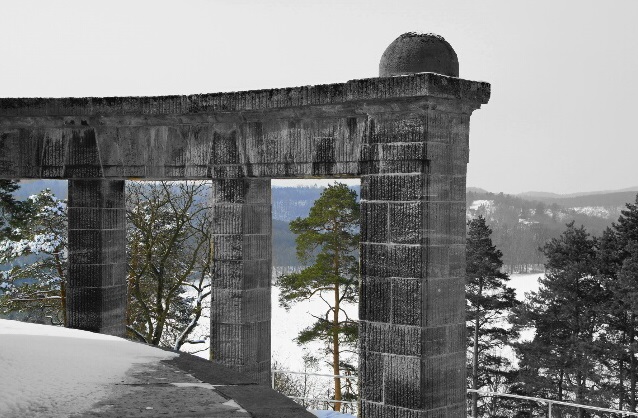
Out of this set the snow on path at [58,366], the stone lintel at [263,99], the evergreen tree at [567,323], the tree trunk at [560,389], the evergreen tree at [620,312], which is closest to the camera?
the snow on path at [58,366]

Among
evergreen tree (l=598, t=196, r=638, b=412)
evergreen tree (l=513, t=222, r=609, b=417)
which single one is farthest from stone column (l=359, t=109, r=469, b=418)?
evergreen tree (l=513, t=222, r=609, b=417)

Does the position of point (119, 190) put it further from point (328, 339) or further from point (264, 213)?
point (328, 339)

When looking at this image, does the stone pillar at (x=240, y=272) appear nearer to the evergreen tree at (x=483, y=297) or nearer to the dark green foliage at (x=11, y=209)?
the dark green foliage at (x=11, y=209)

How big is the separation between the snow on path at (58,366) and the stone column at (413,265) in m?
3.12

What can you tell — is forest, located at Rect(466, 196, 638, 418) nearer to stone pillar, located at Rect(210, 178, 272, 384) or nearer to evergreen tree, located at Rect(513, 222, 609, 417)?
evergreen tree, located at Rect(513, 222, 609, 417)

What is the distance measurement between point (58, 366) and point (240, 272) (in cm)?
495

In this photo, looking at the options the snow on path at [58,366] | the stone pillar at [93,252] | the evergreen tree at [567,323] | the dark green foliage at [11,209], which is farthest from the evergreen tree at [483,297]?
the snow on path at [58,366]

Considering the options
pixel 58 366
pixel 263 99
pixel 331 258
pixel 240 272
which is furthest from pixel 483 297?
pixel 58 366

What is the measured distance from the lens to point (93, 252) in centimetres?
1223

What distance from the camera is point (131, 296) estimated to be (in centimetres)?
2866

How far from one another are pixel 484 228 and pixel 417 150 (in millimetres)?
35438

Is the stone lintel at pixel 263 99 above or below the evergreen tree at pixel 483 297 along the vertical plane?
above

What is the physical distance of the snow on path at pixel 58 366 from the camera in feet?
16.8

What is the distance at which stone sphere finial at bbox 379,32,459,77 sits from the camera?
945 cm
